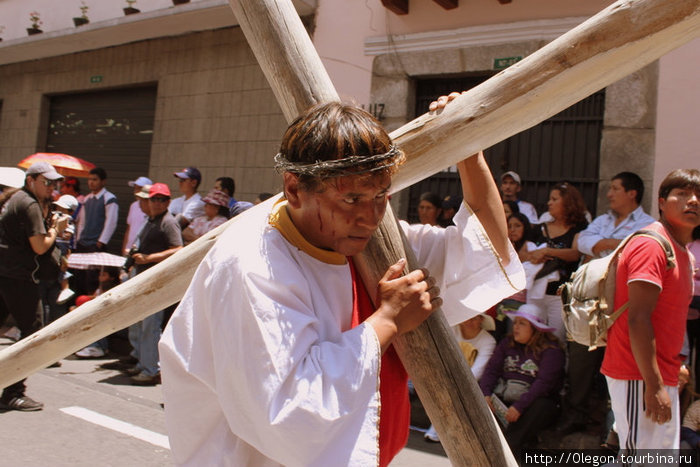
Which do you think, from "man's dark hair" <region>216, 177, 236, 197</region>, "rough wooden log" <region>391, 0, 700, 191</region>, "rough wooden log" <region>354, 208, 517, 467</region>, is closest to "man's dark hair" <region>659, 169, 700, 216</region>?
"rough wooden log" <region>391, 0, 700, 191</region>

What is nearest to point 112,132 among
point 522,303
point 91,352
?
point 91,352

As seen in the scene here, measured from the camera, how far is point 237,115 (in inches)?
369

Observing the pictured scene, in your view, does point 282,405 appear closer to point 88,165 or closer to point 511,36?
point 511,36

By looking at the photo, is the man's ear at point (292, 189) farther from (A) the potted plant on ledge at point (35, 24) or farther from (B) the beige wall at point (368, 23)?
(A) the potted plant on ledge at point (35, 24)

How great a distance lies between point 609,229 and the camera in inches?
205

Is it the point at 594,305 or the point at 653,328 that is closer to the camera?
the point at 653,328

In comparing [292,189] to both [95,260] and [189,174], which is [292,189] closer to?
[95,260]

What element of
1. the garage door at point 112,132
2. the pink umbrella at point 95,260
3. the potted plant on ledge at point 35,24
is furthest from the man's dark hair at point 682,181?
the potted plant on ledge at point 35,24

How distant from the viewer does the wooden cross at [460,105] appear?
1469 millimetres

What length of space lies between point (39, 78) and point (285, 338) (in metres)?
12.8

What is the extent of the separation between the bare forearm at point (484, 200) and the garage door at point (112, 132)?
9.49 metres

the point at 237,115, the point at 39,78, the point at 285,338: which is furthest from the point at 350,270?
the point at 39,78

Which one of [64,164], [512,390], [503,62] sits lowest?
[512,390]

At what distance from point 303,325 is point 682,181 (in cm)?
276
